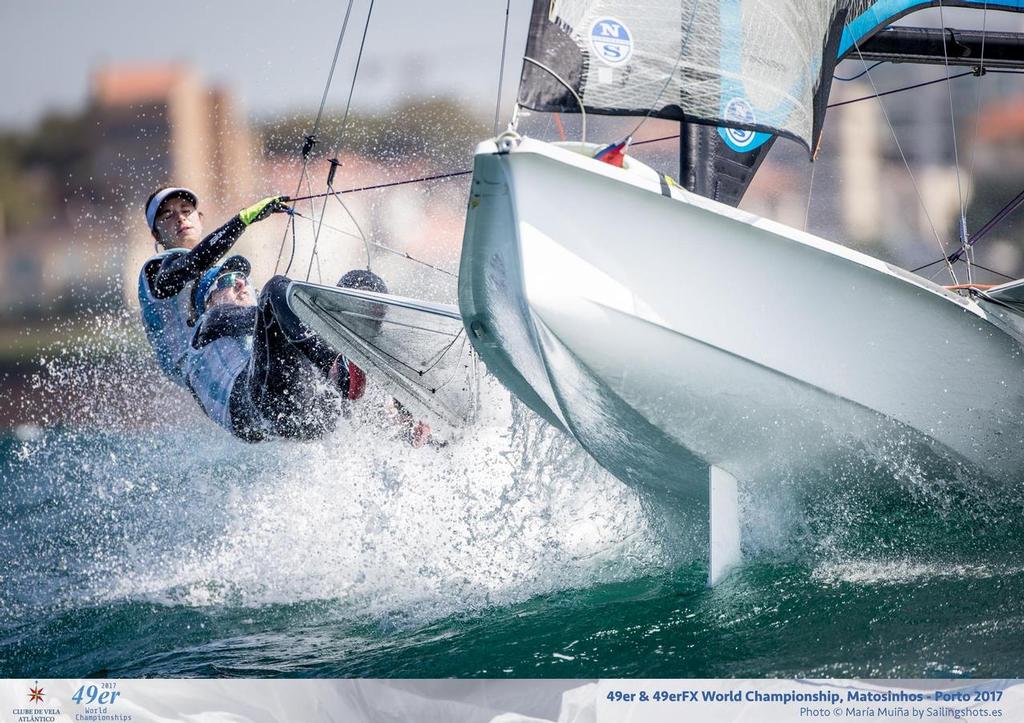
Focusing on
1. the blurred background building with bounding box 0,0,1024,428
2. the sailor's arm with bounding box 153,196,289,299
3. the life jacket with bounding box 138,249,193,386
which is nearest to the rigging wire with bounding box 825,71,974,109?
the blurred background building with bounding box 0,0,1024,428

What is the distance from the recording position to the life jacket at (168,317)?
2645 mm

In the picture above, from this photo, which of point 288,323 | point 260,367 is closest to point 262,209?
point 288,323

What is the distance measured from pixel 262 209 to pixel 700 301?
1080 millimetres

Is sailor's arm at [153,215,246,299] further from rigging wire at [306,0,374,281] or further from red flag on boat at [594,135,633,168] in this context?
red flag on boat at [594,135,633,168]

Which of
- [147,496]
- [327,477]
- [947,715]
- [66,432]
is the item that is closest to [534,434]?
[327,477]

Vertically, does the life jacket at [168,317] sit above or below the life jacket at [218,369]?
above

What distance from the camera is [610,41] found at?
5.76 ft

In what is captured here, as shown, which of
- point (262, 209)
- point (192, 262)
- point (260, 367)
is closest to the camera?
point (262, 209)

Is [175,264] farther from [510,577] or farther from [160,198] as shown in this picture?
[510,577]

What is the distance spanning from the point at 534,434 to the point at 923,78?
5.91 feet

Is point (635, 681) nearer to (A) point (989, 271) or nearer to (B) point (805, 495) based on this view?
(B) point (805, 495)

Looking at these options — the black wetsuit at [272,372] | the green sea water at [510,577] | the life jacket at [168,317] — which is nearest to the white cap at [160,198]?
the life jacket at [168,317]

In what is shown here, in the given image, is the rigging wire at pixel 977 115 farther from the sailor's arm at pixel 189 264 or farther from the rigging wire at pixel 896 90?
the sailor's arm at pixel 189 264

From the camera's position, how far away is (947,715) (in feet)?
5.55
